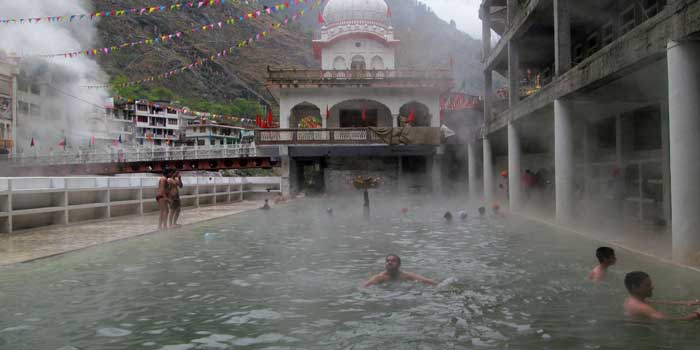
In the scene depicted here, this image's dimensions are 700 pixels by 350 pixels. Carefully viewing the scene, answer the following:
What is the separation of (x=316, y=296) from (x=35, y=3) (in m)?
73.4

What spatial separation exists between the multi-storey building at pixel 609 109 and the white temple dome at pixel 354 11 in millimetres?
17431

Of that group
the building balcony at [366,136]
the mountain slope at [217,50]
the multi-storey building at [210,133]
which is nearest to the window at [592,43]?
the building balcony at [366,136]

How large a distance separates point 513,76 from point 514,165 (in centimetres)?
368

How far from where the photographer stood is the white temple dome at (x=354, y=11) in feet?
144

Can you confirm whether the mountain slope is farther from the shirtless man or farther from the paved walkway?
the shirtless man

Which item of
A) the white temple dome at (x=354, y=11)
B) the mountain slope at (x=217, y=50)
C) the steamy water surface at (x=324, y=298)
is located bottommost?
the steamy water surface at (x=324, y=298)

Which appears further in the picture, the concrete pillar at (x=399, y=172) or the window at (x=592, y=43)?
the concrete pillar at (x=399, y=172)

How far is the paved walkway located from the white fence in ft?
1.82

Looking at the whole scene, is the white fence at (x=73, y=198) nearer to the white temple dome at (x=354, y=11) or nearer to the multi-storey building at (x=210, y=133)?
the white temple dome at (x=354, y=11)

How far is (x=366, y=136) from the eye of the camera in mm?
32094

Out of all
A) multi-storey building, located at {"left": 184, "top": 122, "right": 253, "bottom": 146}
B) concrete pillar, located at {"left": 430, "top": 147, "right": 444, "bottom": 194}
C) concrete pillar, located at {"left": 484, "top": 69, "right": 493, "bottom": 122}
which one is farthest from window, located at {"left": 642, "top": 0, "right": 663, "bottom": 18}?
multi-storey building, located at {"left": 184, "top": 122, "right": 253, "bottom": 146}

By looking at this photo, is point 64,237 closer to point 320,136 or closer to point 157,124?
point 320,136

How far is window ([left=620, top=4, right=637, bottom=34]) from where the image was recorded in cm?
1719

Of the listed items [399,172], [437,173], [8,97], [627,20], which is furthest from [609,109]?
[8,97]
